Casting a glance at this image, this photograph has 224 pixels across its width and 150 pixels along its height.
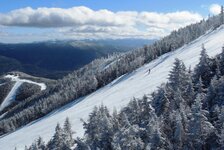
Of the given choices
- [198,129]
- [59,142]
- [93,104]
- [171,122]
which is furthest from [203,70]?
[93,104]

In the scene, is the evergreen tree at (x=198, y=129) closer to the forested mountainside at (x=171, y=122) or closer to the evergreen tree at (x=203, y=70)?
the forested mountainside at (x=171, y=122)

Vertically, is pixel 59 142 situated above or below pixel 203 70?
below

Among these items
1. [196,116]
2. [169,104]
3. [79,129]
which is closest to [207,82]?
[169,104]

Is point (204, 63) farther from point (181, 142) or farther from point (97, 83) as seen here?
point (97, 83)

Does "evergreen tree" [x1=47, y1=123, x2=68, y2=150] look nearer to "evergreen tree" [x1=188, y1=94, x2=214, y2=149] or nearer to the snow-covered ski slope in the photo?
"evergreen tree" [x1=188, y1=94, x2=214, y2=149]

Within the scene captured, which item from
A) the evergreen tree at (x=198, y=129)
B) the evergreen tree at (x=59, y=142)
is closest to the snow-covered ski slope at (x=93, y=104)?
the evergreen tree at (x=59, y=142)

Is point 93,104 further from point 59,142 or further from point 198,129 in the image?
point 198,129

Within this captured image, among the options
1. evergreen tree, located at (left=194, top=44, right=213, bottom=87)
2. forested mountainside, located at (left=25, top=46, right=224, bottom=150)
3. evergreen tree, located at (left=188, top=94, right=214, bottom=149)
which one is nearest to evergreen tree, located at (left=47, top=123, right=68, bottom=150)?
forested mountainside, located at (left=25, top=46, right=224, bottom=150)

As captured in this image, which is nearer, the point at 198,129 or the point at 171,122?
the point at 198,129
